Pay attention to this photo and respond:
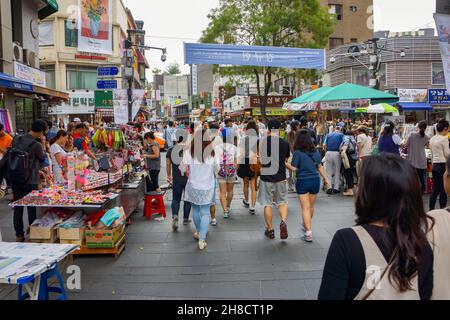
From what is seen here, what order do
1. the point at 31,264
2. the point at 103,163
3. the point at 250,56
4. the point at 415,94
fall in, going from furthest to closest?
the point at 415,94 → the point at 250,56 → the point at 103,163 → the point at 31,264

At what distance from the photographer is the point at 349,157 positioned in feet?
32.5

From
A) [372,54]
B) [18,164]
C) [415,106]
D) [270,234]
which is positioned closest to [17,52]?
[18,164]

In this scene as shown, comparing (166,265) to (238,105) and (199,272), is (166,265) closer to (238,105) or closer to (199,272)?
(199,272)

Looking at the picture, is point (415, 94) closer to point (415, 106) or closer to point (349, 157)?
point (415, 106)

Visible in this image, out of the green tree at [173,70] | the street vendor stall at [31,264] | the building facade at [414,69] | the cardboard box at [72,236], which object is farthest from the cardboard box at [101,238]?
the green tree at [173,70]

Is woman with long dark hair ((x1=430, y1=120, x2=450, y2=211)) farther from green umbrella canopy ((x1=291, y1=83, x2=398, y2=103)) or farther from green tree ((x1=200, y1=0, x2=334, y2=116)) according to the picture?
green tree ((x1=200, y1=0, x2=334, y2=116))

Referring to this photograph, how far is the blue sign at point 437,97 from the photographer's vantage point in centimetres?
2527

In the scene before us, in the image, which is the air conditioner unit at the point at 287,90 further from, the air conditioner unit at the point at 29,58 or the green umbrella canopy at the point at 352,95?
the green umbrella canopy at the point at 352,95

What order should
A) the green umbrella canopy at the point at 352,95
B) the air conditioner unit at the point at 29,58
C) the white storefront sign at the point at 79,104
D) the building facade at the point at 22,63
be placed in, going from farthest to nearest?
the white storefront sign at the point at 79,104 < the air conditioner unit at the point at 29,58 < the building facade at the point at 22,63 < the green umbrella canopy at the point at 352,95

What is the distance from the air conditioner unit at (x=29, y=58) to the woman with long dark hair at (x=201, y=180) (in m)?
11.9

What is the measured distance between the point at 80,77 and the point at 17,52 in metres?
16.3

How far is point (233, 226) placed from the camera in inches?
289

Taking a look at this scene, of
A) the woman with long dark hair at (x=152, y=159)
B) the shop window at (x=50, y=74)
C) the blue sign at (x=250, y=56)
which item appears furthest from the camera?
the shop window at (x=50, y=74)

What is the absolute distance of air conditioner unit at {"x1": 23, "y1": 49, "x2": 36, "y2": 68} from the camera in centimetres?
1523
